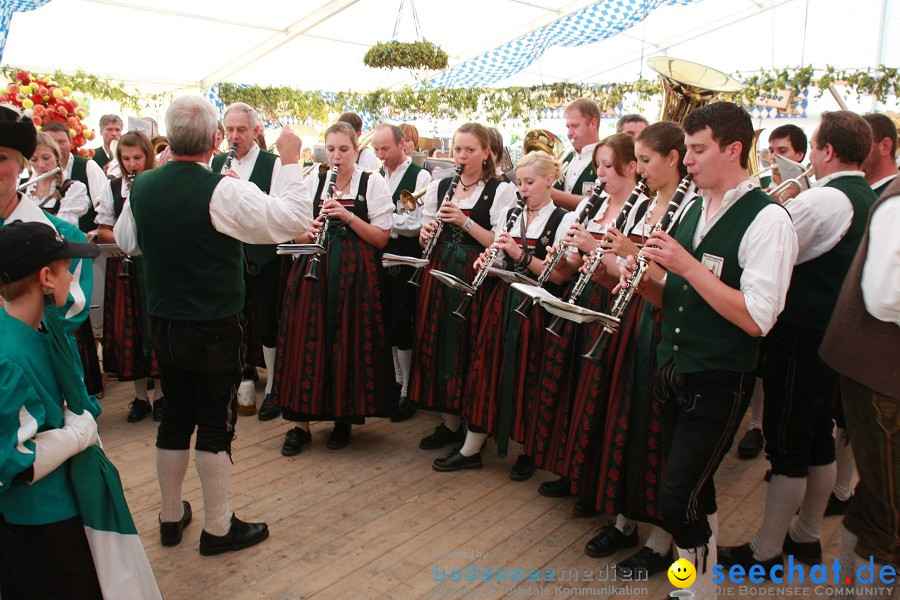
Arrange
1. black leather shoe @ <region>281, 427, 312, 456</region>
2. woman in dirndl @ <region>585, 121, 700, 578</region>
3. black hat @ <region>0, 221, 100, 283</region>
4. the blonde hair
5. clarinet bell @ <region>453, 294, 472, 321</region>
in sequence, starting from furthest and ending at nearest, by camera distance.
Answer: black leather shoe @ <region>281, 427, 312, 456</region> → clarinet bell @ <region>453, 294, 472, 321</region> → the blonde hair → woman in dirndl @ <region>585, 121, 700, 578</region> → black hat @ <region>0, 221, 100, 283</region>

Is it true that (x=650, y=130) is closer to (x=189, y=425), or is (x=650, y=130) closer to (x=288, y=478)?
(x=189, y=425)

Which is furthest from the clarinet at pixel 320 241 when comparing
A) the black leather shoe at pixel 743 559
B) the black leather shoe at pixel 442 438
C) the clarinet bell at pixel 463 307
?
the black leather shoe at pixel 743 559

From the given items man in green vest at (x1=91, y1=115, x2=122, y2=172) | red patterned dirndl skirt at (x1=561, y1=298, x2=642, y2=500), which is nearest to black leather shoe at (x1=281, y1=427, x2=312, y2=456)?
red patterned dirndl skirt at (x1=561, y1=298, x2=642, y2=500)

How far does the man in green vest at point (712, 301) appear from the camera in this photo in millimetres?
1723

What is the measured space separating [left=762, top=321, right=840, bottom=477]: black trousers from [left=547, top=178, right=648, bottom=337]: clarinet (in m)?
0.69

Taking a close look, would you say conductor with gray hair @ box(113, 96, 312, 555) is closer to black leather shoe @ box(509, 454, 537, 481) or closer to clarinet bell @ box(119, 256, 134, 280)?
black leather shoe @ box(509, 454, 537, 481)

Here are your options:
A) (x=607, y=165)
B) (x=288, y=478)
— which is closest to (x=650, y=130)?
(x=607, y=165)

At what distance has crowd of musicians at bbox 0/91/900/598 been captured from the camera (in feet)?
5.93

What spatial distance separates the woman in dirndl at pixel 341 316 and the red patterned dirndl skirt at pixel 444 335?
205 mm

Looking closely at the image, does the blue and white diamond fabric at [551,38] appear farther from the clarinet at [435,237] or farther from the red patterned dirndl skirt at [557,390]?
the red patterned dirndl skirt at [557,390]

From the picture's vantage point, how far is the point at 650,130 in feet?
7.45

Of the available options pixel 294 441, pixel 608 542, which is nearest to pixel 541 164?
pixel 608 542

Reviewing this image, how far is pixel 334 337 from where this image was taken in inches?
130

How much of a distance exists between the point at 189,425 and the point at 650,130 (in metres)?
2.02
